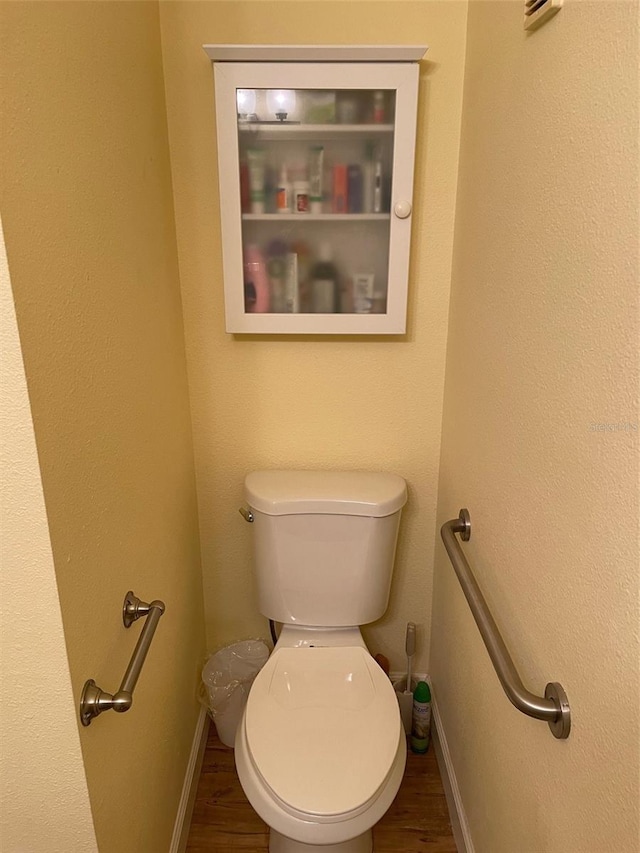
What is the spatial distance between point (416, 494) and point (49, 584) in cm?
111

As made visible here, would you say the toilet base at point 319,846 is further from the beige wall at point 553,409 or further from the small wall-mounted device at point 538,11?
the small wall-mounted device at point 538,11

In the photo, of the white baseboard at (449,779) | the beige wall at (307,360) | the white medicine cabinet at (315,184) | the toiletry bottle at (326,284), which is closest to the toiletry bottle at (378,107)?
the white medicine cabinet at (315,184)

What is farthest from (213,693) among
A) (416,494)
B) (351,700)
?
(416,494)

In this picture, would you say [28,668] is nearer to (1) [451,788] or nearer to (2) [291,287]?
(2) [291,287]

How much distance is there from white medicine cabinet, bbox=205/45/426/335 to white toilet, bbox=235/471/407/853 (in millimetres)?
449

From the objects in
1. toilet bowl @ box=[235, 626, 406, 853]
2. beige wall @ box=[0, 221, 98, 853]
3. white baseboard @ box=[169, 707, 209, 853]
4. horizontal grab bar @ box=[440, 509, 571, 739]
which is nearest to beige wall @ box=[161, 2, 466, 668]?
white baseboard @ box=[169, 707, 209, 853]

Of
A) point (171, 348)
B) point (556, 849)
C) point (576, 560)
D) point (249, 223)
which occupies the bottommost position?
point (556, 849)

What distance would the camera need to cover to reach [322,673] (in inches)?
56.9


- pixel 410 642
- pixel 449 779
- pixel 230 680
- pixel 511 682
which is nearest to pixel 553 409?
pixel 511 682

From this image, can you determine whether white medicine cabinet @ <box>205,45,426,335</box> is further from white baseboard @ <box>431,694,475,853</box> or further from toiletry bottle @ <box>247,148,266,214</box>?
white baseboard @ <box>431,694,475,853</box>

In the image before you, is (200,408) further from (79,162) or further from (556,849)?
(556,849)

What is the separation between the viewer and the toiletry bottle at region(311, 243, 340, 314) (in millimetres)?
1491

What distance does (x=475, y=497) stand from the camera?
1293 mm

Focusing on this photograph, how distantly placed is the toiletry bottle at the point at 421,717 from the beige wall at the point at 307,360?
0.50 feet
